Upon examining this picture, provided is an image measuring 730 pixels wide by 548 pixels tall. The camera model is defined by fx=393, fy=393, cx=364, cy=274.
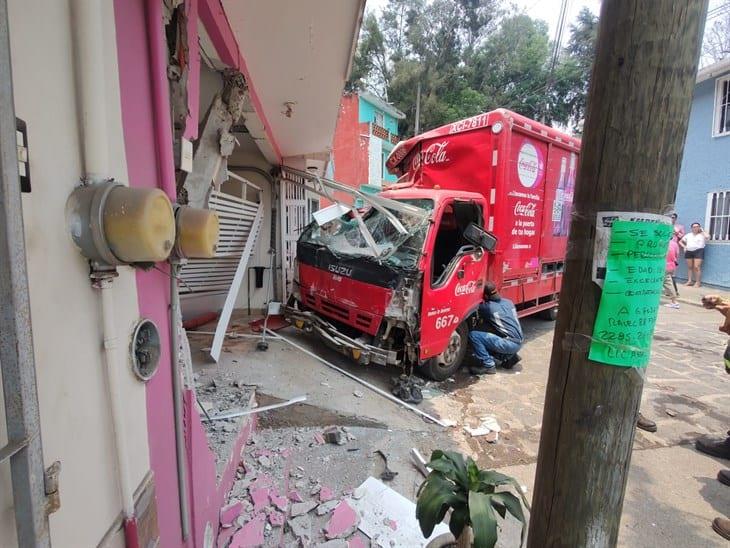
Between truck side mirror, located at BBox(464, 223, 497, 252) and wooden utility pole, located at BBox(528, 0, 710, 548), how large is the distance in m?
3.47

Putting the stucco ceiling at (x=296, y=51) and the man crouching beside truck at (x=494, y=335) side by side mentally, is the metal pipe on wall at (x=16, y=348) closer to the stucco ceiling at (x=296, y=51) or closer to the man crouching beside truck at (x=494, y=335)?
the stucco ceiling at (x=296, y=51)

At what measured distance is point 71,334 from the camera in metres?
0.85

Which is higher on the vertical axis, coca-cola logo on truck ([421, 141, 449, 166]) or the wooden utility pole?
coca-cola logo on truck ([421, 141, 449, 166])

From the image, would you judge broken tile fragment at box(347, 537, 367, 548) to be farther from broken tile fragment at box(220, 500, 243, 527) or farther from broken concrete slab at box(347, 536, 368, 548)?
broken tile fragment at box(220, 500, 243, 527)

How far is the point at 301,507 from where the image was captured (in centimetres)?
251

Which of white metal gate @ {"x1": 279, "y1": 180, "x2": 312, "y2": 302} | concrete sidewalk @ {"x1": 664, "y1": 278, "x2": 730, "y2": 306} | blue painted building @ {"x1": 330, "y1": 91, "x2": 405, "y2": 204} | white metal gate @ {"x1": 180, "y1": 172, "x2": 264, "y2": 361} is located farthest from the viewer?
blue painted building @ {"x1": 330, "y1": 91, "x2": 405, "y2": 204}

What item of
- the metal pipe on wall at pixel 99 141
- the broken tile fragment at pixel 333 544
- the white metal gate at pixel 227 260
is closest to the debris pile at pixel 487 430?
the broken tile fragment at pixel 333 544

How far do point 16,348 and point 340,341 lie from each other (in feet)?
13.3

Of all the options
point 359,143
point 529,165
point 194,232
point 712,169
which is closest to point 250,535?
point 194,232

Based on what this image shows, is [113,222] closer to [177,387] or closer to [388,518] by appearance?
[177,387]

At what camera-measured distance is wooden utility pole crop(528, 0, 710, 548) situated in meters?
1.05

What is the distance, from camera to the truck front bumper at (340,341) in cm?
434

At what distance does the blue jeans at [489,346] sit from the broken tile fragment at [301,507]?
10.9ft

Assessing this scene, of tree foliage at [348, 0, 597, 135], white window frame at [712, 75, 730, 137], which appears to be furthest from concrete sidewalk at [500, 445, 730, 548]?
tree foliage at [348, 0, 597, 135]
